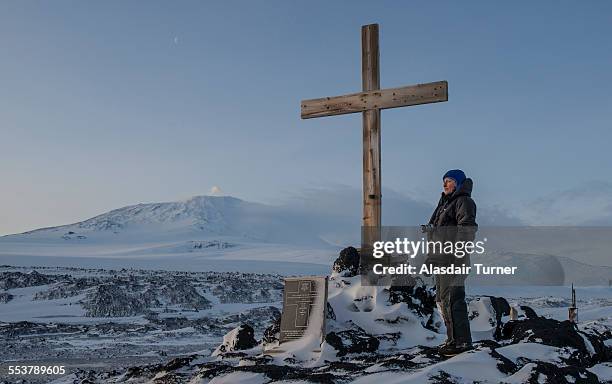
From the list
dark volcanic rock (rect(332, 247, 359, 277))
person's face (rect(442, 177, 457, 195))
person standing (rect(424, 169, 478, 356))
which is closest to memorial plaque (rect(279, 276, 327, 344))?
dark volcanic rock (rect(332, 247, 359, 277))

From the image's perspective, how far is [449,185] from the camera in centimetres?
650

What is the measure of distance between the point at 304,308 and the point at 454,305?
2915 millimetres

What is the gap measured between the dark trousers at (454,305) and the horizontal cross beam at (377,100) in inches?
151

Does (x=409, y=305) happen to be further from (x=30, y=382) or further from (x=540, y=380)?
(x=30, y=382)

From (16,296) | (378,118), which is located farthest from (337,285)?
(16,296)

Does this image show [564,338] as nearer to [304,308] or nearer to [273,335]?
[304,308]

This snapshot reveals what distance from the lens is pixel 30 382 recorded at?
1027 cm

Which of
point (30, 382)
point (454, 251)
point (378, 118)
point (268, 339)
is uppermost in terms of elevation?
point (378, 118)

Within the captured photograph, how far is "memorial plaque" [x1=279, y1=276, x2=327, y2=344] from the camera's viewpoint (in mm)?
8523

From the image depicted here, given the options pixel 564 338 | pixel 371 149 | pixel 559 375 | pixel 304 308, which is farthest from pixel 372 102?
pixel 559 375

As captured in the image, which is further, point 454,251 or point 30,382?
point 30,382

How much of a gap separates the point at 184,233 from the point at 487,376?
111533 millimetres

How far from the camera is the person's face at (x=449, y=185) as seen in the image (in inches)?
255

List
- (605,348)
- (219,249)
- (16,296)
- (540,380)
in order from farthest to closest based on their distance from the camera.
Result: (219,249), (16,296), (605,348), (540,380)
